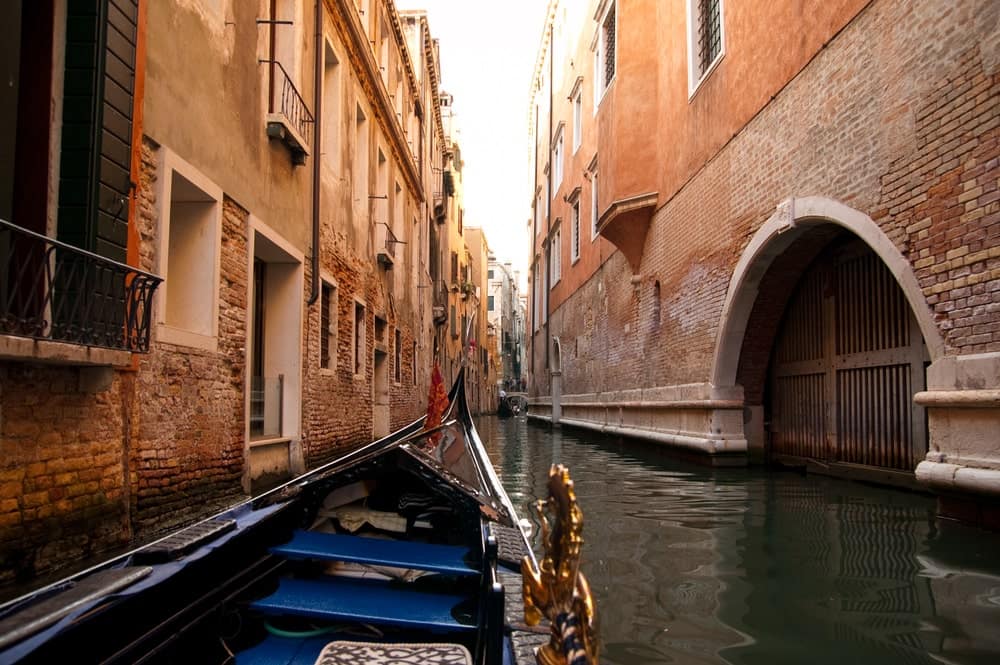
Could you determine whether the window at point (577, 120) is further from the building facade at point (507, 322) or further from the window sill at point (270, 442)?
the building facade at point (507, 322)

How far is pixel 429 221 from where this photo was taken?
58.5ft

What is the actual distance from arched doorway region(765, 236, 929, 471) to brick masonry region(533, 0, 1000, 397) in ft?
1.09

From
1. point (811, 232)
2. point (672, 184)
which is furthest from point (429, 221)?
point (811, 232)

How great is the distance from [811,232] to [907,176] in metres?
1.77

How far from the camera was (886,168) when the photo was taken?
16.1 feet

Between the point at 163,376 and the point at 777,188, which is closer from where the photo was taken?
the point at 163,376

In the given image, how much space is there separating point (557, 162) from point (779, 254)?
584 inches

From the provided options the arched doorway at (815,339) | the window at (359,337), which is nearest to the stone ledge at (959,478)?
the arched doorway at (815,339)

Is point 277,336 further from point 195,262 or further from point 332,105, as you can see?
point 332,105

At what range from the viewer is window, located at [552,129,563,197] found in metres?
20.3

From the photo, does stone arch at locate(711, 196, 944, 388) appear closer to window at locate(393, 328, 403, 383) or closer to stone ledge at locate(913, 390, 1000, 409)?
stone ledge at locate(913, 390, 1000, 409)

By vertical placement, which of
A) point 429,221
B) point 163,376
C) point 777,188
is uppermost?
point 429,221

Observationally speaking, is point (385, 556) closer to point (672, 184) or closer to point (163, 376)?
point (163, 376)

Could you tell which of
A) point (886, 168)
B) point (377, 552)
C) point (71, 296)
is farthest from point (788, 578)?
point (71, 296)
